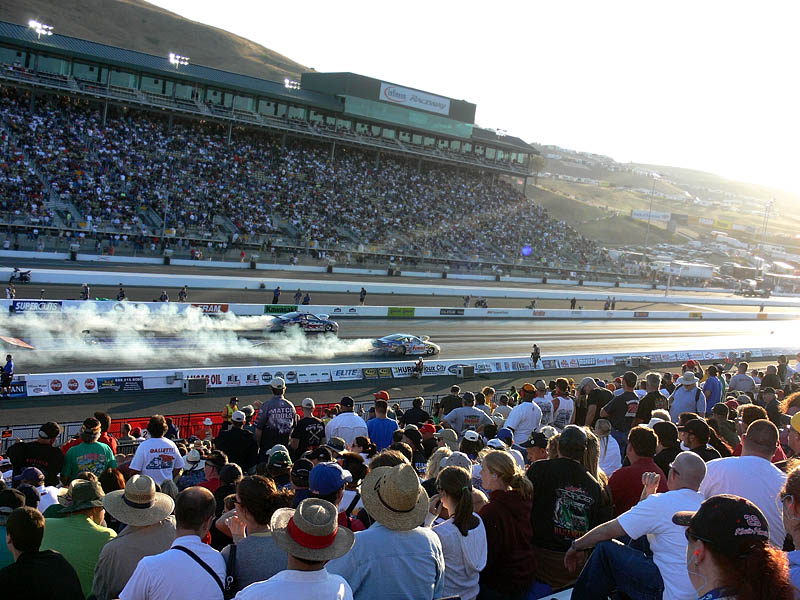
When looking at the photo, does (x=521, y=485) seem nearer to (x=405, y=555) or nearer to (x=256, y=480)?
(x=405, y=555)

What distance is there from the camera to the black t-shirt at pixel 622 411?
11.9m

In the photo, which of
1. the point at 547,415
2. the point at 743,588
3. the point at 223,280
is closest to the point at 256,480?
the point at 743,588

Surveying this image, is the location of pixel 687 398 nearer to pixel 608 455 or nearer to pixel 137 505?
pixel 608 455

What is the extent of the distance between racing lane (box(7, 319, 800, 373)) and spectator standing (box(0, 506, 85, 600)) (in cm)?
2194

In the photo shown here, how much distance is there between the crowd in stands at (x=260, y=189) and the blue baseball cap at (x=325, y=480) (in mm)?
44289

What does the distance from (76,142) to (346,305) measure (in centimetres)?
2591

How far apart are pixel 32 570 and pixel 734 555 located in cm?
382

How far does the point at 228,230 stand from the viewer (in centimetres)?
5247

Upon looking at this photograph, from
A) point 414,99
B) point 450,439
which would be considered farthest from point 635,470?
point 414,99

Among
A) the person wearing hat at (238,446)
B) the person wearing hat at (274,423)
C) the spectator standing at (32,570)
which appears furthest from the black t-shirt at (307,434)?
the spectator standing at (32,570)

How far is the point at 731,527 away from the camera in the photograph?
328cm

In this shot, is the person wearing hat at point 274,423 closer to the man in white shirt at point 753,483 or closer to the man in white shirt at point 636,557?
the man in white shirt at point 753,483

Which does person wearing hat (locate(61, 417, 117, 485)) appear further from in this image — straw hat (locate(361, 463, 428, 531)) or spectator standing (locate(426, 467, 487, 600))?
straw hat (locate(361, 463, 428, 531))

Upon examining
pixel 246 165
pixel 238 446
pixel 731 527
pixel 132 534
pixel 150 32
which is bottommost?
pixel 238 446
